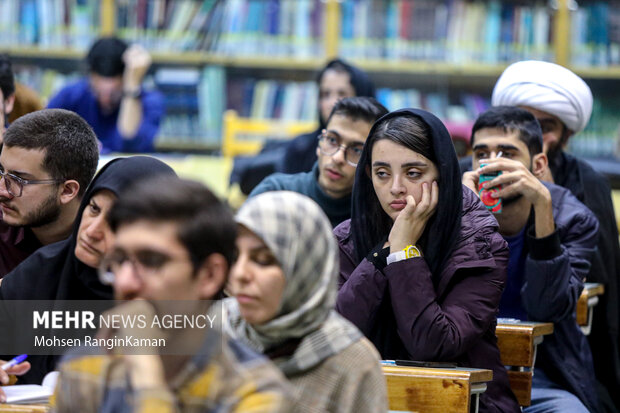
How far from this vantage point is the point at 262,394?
4.65ft

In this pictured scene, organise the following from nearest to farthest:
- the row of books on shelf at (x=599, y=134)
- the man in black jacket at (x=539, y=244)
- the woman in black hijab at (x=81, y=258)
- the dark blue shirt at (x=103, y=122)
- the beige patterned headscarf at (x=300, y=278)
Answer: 1. the beige patterned headscarf at (x=300, y=278)
2. the woman in black hijab at (x=81, y=258)
3. the man in black jacket at (x=539, y=244)
4. the dark blue shirt at (x=103, y=122)
5. the row of books on shelf at (x=599, y=134)

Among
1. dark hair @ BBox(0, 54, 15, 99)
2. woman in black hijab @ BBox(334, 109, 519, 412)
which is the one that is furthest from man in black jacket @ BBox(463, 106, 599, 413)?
dark hair @ BBox(0, 54, 15, 99)

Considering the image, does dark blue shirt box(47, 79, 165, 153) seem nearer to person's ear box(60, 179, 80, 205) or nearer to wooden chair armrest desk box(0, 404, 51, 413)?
person's ear box(60, 179, 80, 205)

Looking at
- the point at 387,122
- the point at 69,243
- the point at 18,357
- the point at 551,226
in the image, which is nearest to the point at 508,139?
the point at 551,226

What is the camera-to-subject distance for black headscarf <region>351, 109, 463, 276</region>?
8.18 feet

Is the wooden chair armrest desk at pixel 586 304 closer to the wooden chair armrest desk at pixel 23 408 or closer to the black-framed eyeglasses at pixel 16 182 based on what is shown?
the black-framed eyeglasses at pixel 16 182

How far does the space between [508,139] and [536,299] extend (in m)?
0.59

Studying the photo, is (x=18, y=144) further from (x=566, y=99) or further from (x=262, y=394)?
(x=566, y=99)

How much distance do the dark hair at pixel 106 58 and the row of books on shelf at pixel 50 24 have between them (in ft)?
3.08

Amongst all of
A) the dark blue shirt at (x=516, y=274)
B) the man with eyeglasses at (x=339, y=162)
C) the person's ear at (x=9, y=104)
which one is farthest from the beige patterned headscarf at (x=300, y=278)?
the person's ear at (x=9, y=104)

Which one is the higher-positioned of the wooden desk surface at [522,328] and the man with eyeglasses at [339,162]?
the man with eyeglasses at [339,162]

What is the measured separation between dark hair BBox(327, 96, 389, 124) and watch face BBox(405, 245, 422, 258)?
1.00 metres

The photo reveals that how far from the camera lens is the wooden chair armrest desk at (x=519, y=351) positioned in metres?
2.61

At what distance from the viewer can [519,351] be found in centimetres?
263
